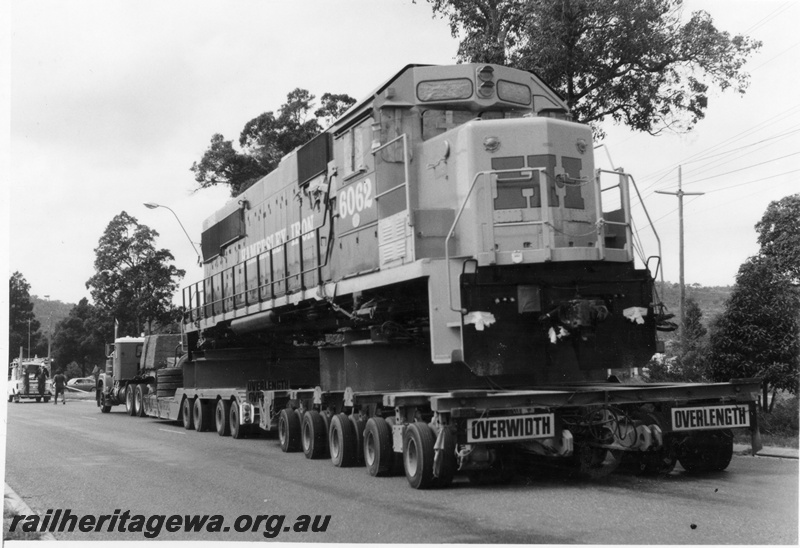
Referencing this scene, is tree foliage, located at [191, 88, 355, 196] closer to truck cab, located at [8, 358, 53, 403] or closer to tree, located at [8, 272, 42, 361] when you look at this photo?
truck cab, located at [8, 358, 53, 403]

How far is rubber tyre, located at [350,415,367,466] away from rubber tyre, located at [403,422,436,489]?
216 centimetres

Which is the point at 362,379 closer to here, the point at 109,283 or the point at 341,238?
the point at 341,238

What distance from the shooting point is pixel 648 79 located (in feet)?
56.9

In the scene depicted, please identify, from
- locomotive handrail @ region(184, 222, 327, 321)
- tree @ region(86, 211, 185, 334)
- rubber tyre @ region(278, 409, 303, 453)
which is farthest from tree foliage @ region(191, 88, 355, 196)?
rubber tyre @ region(278, 409, 303, 453)

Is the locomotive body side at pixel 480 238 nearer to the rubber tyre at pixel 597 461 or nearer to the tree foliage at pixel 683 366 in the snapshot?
the rubber tyre at pixel 597 461

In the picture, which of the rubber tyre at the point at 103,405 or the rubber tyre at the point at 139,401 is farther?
the rubber tyre at the point at 103,405

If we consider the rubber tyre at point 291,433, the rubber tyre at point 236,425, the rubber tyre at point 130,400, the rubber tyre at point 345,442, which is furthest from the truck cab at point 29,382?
the rubber tyre at point 345,442

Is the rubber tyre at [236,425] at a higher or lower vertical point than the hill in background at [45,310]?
lower

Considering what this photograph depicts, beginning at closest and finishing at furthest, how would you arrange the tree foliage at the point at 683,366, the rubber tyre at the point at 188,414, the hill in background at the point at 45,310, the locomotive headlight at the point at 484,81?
the locomotive headlight at the point at 484,81 → the hill in background at the point at 45,310 → the tree foliage at the point at 683,366 → the rubber tyre at the point at 188,414

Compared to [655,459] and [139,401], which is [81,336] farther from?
[655,459]

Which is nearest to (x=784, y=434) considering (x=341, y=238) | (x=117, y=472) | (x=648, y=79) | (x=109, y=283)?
(x=648, y=79)

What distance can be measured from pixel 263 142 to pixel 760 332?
26609mm

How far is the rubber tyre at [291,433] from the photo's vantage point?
15.3m

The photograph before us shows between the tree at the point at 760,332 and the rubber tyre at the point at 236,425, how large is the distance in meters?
9.65
